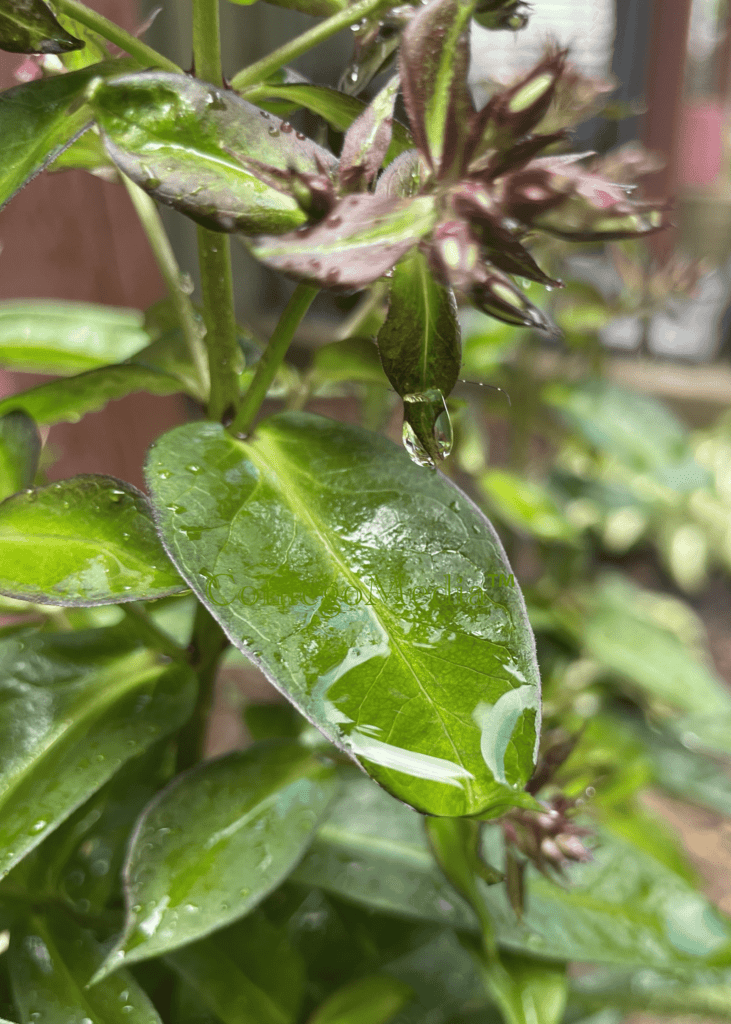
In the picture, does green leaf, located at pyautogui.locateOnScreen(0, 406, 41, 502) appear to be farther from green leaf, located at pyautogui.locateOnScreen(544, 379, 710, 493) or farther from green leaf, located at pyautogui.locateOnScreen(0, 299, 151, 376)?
green leaf, located at pyautogui.locateOnScreen(544, 379, 710, 493)

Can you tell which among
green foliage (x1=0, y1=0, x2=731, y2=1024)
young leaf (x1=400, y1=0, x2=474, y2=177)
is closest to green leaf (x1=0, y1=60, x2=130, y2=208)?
green foliage (x1=0, y1=0, x2=731, y2=1024)

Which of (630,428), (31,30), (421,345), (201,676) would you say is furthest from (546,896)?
(630,428)

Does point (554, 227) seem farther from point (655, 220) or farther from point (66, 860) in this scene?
point (66, 860)

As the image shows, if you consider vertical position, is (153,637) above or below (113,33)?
below

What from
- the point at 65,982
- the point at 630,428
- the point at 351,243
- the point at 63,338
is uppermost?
the point at 351,243

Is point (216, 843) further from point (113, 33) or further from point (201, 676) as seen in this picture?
point (113, 33)

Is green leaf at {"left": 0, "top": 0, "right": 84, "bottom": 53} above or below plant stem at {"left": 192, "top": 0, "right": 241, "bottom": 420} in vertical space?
above
